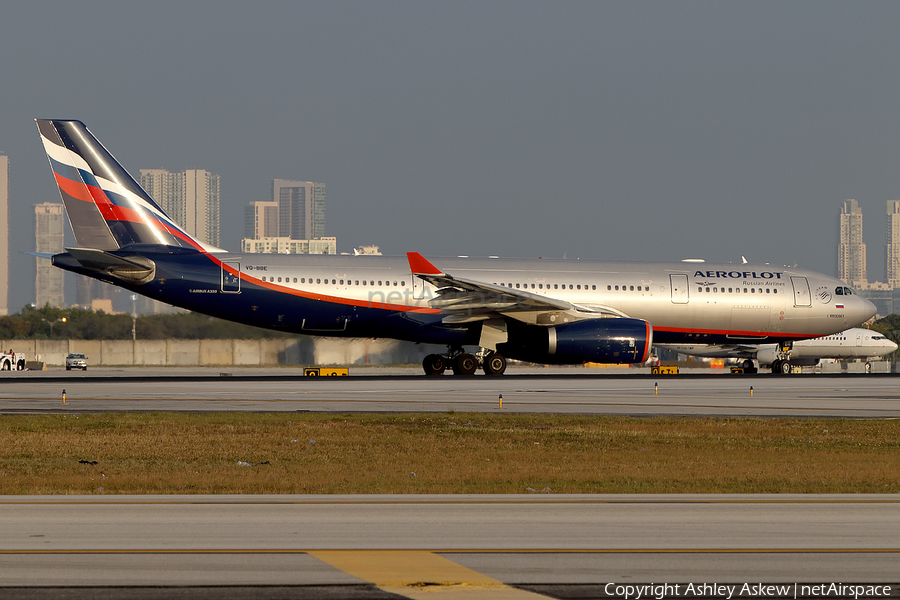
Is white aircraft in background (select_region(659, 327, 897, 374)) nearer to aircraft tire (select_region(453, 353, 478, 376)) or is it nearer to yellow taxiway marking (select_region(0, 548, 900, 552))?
aircraft tire (select_region(453, 353, 478, 376))

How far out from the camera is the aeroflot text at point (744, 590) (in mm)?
6289

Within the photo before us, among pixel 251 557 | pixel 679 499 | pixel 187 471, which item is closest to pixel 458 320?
pixel 187 471

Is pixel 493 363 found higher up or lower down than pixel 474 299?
lower down

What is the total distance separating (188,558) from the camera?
23.8 feet

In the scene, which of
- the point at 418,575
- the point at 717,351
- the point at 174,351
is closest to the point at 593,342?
the point at 418,575

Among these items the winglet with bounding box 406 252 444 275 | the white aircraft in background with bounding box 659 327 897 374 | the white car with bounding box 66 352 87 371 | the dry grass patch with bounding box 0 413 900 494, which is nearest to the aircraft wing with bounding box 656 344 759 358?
the white aircraft in background with bounding box 659 327 897 374

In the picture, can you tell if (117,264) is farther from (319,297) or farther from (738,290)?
(738,290)

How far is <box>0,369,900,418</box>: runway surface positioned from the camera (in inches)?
902

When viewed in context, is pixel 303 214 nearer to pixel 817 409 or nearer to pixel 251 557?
pixel 817 409

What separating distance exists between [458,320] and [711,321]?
963 cm

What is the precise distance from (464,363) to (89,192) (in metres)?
14.1

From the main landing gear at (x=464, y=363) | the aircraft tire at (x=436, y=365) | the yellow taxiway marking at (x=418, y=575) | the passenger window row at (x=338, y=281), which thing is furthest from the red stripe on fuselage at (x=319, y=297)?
the yellow taxiway marking at (x=418, y=575)

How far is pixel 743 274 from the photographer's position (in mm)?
36906

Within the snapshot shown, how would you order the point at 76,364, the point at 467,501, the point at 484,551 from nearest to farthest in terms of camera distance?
1. the point at 484,551
2. the point at 467,501
3. the point at 76,364
